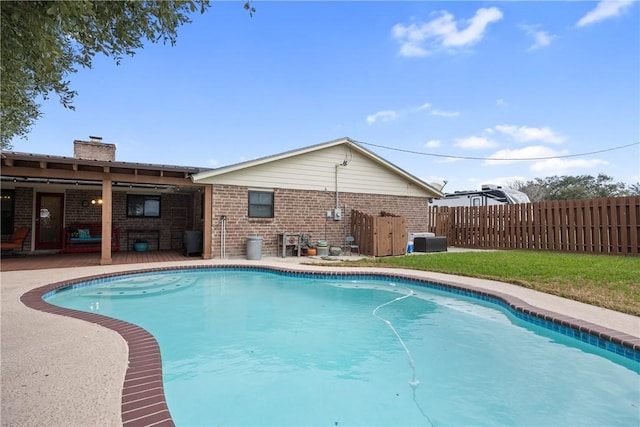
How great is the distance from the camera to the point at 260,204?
12523 millimetres

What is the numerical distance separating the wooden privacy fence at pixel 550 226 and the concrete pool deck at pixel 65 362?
8259mm

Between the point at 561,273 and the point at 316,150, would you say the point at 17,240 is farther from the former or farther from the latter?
the point at 561,273

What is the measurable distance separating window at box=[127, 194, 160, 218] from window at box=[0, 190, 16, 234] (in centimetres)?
380

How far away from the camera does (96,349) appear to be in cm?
350

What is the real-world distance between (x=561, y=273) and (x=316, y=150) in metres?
8.76

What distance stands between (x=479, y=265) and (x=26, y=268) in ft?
40.0

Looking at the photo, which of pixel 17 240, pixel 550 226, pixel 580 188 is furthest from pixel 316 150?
pixel 580 188

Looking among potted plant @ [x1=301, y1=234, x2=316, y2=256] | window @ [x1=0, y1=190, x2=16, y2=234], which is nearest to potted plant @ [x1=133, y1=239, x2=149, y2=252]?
window @ [x1=0, y1=190, x2=16, y2=234]

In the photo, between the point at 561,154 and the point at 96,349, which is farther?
the point at 561,154

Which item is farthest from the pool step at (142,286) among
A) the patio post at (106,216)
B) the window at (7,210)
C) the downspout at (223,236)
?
the window at (7,210)

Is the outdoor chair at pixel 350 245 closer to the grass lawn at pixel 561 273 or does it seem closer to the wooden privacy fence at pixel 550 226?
the grass lawn at pixel 561 273

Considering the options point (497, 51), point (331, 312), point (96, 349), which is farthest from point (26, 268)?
point (497, 51)

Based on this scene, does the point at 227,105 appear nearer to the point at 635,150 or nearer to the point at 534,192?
the point at 635,150

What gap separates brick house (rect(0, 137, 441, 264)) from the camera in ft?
37.6
